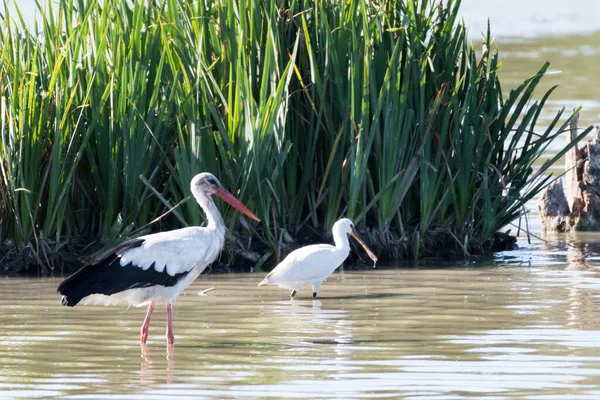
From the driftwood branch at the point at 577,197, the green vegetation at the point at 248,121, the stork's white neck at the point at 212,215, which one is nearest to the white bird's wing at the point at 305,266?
the green vegetation at the point at 248,121

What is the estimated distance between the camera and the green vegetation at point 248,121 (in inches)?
367

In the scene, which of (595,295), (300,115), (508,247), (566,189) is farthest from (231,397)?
(566,189)

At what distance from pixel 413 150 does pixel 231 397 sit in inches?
174

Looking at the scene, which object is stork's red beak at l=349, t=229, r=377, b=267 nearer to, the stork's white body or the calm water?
the calm water

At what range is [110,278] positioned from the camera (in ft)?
24.1

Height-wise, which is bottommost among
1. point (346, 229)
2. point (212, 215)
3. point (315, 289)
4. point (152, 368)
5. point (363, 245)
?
point (152, 368)

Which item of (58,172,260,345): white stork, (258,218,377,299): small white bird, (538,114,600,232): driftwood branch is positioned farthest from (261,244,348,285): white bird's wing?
(538,114,600,232): driftwood branch

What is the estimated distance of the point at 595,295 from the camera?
336 inches

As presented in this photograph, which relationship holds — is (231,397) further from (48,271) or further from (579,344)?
(48,271)

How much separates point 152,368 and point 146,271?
3.17ft

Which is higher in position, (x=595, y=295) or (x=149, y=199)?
(x=149, y=199)

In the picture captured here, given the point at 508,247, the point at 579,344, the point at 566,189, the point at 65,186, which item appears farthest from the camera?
the point at 566,189

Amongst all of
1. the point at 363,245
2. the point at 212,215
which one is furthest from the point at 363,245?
the point at 212,215

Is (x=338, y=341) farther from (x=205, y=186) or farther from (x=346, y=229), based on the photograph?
(x=346, y=229)
